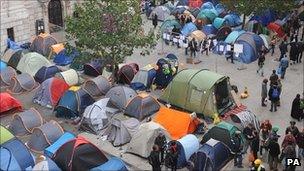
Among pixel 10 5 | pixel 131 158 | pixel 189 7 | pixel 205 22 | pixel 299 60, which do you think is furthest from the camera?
pixel 189 7

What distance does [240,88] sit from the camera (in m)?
26.9

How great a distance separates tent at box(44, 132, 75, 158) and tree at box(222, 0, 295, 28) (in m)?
18.0

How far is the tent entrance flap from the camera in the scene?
23.4 meters

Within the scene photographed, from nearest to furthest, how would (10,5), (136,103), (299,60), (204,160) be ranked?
(204,160) → (136,103) → (299,60) → (10,5)

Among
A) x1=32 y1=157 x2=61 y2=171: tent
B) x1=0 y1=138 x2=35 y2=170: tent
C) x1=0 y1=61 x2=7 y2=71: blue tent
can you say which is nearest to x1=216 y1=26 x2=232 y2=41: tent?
x1=0 y1=61 x2=7 y2=71: blue tent

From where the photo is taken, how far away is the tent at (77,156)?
1834 centimetres

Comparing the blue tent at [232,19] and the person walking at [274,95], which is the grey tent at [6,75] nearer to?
the person walking at [274,95]

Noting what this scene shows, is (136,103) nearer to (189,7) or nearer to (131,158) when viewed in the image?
(131,158)

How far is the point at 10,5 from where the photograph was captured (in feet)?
107

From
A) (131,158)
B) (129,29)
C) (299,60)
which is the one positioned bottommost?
(131,158)

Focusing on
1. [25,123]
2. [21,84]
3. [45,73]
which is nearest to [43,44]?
[45,73]

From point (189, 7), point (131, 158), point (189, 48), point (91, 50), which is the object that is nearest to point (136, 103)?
point (131, 158)

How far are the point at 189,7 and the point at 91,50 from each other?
1558cm

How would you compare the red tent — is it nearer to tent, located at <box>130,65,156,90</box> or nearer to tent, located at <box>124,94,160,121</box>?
tent, located at <box>130,65,156,90</box>
